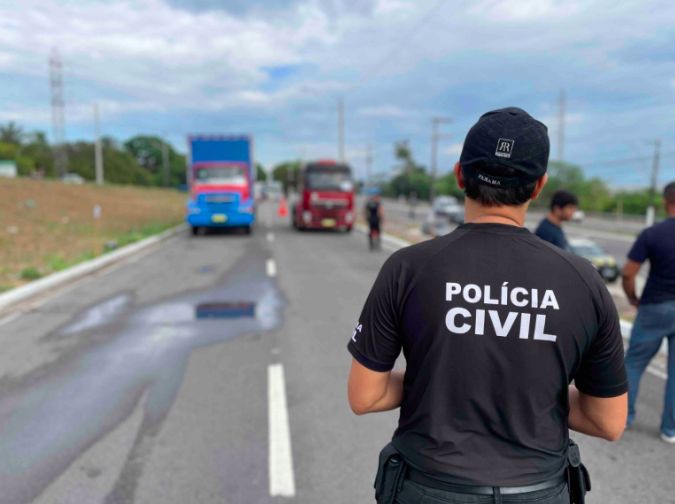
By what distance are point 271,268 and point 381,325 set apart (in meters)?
11.6

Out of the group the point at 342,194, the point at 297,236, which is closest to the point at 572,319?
the point at 297,236

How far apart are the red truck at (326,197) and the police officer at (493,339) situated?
21805 millimetres

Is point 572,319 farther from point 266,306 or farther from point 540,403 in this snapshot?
point 266,306

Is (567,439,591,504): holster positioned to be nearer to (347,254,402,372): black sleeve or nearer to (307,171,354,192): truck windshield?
(347,254,402,372): black sleeve

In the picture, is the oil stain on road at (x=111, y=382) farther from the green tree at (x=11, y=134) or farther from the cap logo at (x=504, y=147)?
the green tree at (x=11, y=134)

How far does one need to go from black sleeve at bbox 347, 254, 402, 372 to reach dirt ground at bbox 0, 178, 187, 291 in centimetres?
1005

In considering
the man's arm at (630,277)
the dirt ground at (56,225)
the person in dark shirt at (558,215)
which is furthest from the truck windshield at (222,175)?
the man's arm at (630,277)

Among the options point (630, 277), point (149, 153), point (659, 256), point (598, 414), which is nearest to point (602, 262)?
point (630, 277)

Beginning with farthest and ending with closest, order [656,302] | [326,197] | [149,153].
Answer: [149,153], [326,197], [656,302]

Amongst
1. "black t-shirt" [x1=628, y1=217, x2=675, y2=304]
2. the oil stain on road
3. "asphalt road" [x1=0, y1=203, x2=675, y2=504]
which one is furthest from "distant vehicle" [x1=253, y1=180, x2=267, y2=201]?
"black t-shirt" [x1=628, y1=217, x2=675, y2=304]

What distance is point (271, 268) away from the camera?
1306cm

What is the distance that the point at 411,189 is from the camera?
4038 inches

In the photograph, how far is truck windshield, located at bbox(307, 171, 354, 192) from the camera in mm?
23609

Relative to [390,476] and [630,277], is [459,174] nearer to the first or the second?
[390,476]
